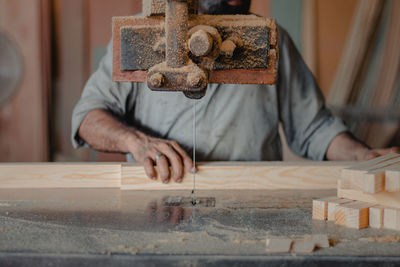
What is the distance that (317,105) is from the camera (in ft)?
6.93

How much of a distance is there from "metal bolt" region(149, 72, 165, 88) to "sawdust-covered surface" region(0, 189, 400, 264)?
369 mm

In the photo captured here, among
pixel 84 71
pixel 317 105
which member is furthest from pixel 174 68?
pixel 84 71

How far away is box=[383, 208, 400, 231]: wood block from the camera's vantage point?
108 cm

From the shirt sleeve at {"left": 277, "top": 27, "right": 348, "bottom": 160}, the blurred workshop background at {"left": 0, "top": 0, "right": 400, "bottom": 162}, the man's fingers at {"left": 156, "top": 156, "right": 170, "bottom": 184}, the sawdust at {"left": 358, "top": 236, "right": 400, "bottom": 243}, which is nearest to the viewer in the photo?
the sawdust at {"left": 358, "top": 236, "right": 400, "bottom": 243}

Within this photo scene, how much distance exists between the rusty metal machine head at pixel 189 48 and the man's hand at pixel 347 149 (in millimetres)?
898

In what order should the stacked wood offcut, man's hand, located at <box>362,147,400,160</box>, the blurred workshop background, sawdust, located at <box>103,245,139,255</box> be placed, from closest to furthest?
sawdust, located at <box>103,245,139,255</box> → the stacked wood offcut → man's hand, located at <box>362,147,400,160</box> → the blurred workshop background

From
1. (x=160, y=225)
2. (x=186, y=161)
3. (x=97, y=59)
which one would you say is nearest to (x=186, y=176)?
(x=186, y=161)

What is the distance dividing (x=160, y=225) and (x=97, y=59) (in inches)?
147

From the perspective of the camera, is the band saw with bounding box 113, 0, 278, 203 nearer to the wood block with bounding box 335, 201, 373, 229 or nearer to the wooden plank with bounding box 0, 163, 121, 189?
the wood block with bounding box 335, 201, 373, 229

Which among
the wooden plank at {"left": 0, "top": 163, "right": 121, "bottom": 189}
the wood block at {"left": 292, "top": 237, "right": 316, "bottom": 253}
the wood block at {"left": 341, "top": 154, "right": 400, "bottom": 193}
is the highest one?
the wood block at {"left": 341, "top": 154, "right": 400, "bottom": 193}

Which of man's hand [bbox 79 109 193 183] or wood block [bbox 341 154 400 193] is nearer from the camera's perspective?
wood block [bbox 341 154 400 193]

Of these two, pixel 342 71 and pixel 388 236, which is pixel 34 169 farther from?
pixel 342 71

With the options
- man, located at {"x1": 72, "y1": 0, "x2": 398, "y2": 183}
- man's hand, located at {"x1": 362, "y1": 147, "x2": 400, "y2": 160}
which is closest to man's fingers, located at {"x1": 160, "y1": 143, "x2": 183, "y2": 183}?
man, located at {"x1": 72, "y1": 0, "x2": 398, "y2": 183}

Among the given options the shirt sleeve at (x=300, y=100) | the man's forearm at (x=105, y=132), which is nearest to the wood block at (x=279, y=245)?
the man's forearm at (x=105, y=132)
